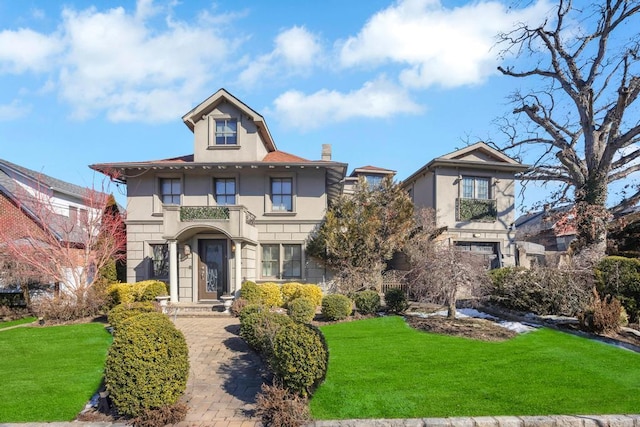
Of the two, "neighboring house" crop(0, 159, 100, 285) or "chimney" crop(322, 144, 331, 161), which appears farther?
"chimney" crop(322, 144, 331, 161)

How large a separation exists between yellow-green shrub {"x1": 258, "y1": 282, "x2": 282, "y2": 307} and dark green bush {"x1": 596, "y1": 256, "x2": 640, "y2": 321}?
10.3 m

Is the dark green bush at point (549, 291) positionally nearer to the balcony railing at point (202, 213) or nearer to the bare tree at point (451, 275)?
the bare tree at point (451, 275)

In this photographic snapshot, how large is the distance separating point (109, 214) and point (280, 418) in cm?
1367

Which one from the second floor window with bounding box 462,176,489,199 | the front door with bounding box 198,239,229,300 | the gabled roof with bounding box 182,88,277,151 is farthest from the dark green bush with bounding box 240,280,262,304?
the second floor window with bounding box 462,176,489,199

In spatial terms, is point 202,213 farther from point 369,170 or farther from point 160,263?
point 369,170

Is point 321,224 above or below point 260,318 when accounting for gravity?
above

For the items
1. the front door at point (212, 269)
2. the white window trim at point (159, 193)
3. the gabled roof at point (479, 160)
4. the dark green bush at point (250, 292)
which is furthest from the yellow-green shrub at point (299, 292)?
the gabled roof at point (479, 160)

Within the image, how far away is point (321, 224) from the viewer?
51.9ft

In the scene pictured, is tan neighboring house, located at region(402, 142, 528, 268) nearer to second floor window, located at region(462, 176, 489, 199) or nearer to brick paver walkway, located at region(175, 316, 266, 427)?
second floor window, located at region(462, 176, 489, 199)

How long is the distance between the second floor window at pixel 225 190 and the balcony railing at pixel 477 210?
10673 millimetres

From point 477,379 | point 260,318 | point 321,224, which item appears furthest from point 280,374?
point 321,224

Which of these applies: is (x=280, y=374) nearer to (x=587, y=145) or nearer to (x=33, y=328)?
(x=33, y=328)

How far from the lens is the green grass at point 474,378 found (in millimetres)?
5363

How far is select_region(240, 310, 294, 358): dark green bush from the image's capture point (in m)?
6.94
